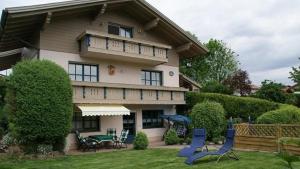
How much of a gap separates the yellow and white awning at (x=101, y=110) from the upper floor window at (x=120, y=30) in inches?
227

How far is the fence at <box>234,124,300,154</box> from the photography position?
15.3 m

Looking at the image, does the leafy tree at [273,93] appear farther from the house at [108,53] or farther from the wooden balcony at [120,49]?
the wooden balcony at [120,49]

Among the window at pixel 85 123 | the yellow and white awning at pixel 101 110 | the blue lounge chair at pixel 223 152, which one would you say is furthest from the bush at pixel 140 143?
the blue lounge chair at pixel 223 152

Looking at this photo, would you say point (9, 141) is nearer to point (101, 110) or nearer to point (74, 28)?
point (101, 110)

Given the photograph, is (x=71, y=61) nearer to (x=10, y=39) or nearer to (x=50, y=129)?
(x=10, y=39)

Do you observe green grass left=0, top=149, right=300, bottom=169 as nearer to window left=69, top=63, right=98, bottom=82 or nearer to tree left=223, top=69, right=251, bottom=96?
window left=69, top=63, right=98, bottom=82

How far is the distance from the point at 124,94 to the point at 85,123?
314 centimetres

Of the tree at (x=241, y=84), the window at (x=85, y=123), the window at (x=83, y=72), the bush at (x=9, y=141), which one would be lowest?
the bush at (x=9, y=141)

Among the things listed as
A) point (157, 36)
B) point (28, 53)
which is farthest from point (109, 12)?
point (28, 53)

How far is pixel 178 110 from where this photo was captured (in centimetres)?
2755

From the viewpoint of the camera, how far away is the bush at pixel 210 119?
21.5 m

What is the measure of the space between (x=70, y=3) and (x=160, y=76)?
9.59 meters

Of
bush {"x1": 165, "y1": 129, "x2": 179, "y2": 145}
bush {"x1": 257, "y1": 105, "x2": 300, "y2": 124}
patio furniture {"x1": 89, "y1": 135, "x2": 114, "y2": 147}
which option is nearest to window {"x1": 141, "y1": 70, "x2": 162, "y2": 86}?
bush {"x1": 165, "y1": 129, "x2": 179, "y2": 145}

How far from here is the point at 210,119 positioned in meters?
21.6
